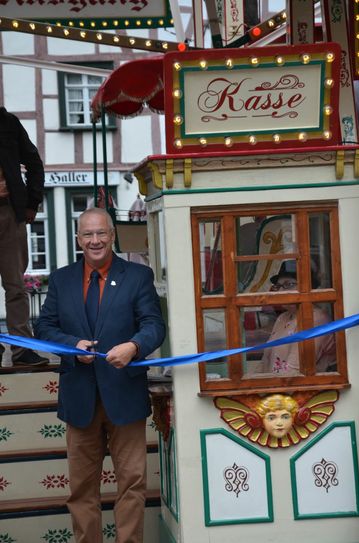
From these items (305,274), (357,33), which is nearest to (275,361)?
(305,274)

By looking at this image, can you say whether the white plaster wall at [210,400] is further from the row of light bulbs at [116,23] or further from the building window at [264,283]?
the row of light bulbs at [116,23]

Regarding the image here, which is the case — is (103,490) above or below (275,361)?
below

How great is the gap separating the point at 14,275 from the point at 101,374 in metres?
2.44

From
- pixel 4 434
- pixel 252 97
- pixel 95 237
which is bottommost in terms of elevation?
pixel 4 434

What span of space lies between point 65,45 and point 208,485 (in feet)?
70.8

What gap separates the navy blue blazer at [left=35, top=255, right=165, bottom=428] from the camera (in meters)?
5.41

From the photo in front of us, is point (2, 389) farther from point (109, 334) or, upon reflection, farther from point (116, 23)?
point (116, 23)

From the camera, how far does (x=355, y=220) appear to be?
5.48m

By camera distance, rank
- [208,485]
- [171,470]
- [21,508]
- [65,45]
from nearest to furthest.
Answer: [208,485] → [171,470] → [21,508] → [65,45]

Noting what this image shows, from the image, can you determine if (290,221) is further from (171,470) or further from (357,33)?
(357,33)

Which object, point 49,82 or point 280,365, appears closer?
point 280,365

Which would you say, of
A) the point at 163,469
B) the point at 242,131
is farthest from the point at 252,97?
the point at 163,469

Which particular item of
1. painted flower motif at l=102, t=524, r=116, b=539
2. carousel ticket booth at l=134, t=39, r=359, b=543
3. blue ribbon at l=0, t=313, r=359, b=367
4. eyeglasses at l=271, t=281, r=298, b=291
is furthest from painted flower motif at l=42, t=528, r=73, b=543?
eyeglasses at l=271, t=281, r=298, b=291

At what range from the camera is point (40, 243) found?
2614cm
